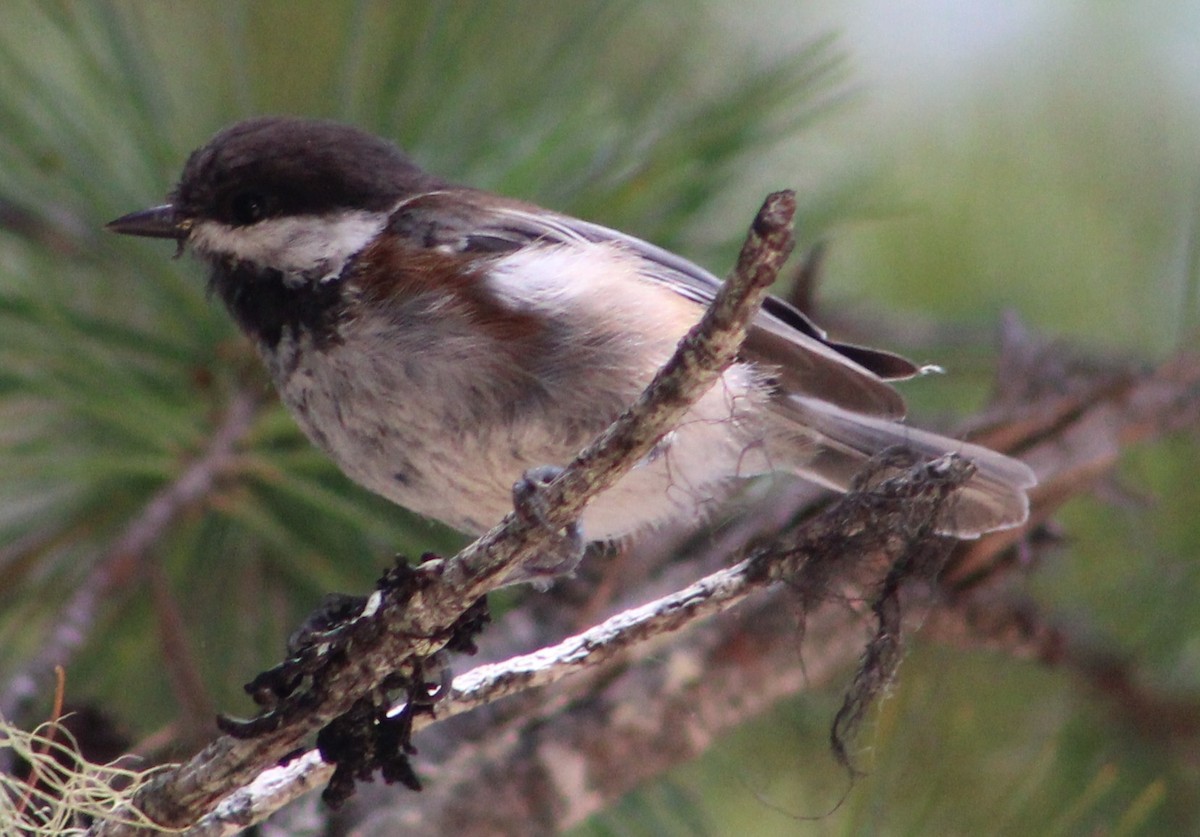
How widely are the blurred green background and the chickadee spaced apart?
19cm

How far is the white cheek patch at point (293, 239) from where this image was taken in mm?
1909

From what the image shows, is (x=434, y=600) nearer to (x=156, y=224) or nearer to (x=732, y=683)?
(x=732, y=683)

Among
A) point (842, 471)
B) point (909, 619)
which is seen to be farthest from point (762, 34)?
point (909, 619)

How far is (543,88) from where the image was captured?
7.61ft

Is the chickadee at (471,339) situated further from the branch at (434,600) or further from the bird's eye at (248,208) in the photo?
the branch at (434,600)

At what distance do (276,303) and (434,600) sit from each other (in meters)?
0.82

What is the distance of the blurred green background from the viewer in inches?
74.3

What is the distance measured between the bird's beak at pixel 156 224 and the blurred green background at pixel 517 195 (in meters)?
0.16

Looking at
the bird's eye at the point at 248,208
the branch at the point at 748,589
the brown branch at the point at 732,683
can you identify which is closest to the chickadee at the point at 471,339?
the bird's eye at the point at 248,208

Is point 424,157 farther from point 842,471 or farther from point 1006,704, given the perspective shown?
point 1006,704

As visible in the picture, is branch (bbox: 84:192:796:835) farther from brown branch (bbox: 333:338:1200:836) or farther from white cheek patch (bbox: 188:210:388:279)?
white cheek patch (bbox: 188:210:388:279)

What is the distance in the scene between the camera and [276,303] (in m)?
1.89

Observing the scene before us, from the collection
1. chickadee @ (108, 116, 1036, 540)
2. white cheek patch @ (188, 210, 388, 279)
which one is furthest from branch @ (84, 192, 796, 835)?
white cheek patch @ (188, 210, 388, 279)

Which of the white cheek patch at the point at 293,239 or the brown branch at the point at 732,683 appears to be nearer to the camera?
the brown branch at the point at 732,683
